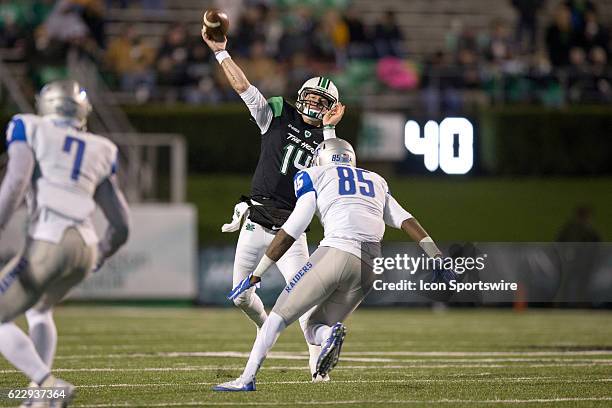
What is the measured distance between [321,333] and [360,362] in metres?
1.98

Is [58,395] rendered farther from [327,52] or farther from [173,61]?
[327,52]

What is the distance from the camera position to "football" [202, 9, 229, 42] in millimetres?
8445

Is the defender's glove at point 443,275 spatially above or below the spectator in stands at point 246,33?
above

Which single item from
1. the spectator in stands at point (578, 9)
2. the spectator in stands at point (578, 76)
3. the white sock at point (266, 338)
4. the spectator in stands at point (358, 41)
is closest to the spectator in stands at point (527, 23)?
the spectator in stands at point (578, 9)

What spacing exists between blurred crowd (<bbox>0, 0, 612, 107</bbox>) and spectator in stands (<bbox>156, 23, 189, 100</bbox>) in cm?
1

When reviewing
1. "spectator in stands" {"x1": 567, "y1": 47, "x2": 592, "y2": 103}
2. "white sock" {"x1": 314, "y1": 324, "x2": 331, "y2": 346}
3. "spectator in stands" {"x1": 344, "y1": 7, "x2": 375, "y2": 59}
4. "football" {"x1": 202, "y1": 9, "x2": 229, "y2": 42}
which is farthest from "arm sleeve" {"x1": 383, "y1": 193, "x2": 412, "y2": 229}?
"spectator in stands" {"x1": 567, "y1": 47, "x2": 592, "y2": 103}

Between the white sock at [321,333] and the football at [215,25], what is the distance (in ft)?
7.12

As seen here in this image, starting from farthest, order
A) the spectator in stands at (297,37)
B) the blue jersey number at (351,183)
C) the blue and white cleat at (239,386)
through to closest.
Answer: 1. the spectator in stands at (297,37)
2. the blue jersey number at (351,183)
3. the blue and white cleat at (239,386)

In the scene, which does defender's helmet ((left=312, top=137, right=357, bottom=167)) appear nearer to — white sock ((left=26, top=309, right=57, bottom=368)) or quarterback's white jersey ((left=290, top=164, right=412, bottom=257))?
quarterback's white jersey ((left=290, top=164, right=412, bottom=257))

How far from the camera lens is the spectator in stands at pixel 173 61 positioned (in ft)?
61.8

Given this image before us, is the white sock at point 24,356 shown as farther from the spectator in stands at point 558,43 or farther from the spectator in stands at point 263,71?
the spectator in stands at point 558,43

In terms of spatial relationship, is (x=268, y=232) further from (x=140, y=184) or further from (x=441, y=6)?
(x=441, y=6)

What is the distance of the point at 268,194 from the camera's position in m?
8.47

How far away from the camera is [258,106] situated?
848 centimetres
